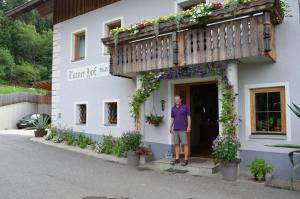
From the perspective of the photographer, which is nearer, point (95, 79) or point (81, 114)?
point (95, 79)

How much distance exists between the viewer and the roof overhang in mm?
16234

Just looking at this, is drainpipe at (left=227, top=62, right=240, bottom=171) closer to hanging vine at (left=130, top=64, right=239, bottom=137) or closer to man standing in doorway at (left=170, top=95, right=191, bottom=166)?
hanging vine at (left=130, top=64, right=239, bottom=137)

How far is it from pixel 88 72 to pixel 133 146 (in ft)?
16.3

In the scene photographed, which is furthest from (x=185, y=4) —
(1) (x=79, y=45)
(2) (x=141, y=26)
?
(1) (x=79, y=45)

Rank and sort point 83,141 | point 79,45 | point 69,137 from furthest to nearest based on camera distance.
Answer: point 79,45 → point 69,137 → point 83,141

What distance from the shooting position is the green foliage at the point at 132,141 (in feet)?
34.8

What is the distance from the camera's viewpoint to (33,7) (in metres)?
16.7

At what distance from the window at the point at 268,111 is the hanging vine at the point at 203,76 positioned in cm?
96

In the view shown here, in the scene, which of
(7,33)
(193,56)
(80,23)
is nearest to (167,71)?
(193,56)

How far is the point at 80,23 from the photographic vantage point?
1529cm

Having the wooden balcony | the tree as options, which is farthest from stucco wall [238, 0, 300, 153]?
the tree

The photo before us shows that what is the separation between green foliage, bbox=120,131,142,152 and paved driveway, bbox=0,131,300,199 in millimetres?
659

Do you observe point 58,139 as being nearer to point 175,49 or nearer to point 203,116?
point 203,116

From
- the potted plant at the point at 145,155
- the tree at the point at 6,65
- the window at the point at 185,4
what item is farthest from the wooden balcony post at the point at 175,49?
the tree at the point at 6,65
